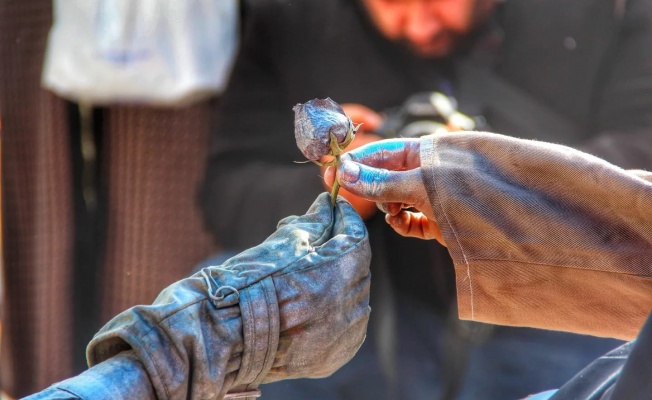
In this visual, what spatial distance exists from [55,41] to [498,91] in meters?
1.55

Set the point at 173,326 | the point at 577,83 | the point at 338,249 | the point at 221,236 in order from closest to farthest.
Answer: the point at 173,326, the point at 338,249, the point at 577,83, the point at 221,236

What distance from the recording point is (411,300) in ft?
9.04

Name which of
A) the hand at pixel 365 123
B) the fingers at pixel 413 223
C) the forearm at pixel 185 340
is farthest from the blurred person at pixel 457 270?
the hand at pixel 365 123

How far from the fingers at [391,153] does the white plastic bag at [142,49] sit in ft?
4.66

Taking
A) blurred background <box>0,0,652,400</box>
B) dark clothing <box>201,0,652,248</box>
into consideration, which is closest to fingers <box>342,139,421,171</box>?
blurred background <box>0,0,652,400</box>

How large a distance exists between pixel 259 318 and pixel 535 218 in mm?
491

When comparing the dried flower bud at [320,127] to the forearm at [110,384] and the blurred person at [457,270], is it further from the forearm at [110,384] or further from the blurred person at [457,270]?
the forearm at [110,384]

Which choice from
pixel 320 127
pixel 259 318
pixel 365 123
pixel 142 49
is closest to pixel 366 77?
pixel 365 123

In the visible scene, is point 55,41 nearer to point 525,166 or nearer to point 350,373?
point 350,373

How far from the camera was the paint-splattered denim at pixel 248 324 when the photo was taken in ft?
3.60

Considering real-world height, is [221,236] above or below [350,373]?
above

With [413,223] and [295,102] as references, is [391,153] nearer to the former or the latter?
[413,223]

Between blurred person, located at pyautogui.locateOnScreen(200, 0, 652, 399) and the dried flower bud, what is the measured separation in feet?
4.14

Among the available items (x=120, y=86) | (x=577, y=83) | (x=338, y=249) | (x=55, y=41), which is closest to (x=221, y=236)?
(x=120, y=86)
